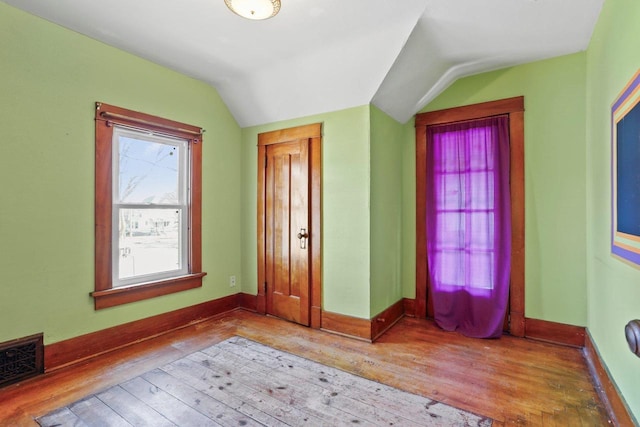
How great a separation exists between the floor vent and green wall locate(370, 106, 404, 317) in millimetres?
2721

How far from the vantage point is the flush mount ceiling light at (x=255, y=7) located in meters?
1.97

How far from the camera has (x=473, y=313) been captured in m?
3.18

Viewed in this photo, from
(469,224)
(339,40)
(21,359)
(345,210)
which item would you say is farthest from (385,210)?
(21,359)

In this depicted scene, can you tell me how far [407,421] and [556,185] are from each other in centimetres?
248

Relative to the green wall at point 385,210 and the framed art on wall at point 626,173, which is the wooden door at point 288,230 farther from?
the framed art on wall at point 626,173

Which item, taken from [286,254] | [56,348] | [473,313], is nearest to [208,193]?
[286,254]

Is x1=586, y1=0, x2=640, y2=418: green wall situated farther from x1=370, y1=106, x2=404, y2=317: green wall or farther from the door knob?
the door knob

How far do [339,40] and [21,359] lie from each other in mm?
3438

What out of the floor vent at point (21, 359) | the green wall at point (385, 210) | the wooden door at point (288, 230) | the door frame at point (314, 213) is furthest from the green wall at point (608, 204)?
the floor vent at point (21, 359)

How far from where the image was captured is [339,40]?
2607 millimetres

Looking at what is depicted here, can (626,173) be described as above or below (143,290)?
above

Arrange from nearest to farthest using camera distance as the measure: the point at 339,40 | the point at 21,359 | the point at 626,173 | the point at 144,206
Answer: the point at 626,173, the point at 21,359, the point at 339,40, the point at 144,206

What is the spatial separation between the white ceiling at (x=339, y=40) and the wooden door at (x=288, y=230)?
1.78 ft

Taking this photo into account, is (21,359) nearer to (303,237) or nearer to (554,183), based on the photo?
(303,237)
